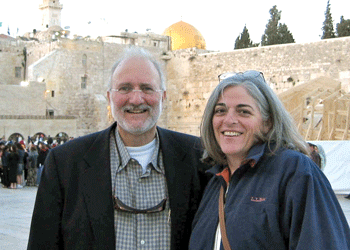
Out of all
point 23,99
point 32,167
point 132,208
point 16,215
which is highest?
point 23,99

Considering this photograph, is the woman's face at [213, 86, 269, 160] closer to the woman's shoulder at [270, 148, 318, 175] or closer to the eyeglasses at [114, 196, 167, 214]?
the woman's shoulder at [270, 148, 318, 175]

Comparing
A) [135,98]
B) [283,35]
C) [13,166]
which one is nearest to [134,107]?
[135,98]

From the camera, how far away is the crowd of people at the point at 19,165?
36.3 feet

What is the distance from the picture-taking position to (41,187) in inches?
91.8

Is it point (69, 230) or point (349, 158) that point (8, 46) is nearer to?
point (349, 158)

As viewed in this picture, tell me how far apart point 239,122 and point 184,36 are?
28.2 metres

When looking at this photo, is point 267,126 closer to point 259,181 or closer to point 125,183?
point 259,181

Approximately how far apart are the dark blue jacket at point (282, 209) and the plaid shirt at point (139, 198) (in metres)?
0.28

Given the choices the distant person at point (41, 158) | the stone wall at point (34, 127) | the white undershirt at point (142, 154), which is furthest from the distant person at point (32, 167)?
the white undershirt at point (142, 154)

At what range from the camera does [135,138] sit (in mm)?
2408

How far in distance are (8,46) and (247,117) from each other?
24102mm

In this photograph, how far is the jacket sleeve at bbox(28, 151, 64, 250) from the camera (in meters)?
2.28

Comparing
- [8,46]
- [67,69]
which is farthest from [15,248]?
[8,46]

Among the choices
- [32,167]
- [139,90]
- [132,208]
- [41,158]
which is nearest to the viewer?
[132,208]
